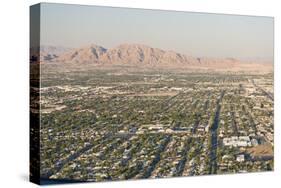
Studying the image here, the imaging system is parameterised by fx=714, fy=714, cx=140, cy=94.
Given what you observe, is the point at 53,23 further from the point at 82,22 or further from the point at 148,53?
the point at 148,53

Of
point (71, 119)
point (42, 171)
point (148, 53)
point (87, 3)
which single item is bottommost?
point (42, 171)

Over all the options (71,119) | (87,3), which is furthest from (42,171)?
(87,3)

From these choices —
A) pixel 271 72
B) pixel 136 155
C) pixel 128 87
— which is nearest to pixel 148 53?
pixel 128 87

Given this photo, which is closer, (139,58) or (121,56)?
(121,56)

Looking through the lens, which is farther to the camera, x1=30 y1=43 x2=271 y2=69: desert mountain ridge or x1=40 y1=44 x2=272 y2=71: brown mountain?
x1=40 y1=44 x2=272 y2=71: brown mountain

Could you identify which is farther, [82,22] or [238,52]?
[238,52]

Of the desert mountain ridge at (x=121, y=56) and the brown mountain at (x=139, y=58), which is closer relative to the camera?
the desert mountain ridge at (x=121, y=56)

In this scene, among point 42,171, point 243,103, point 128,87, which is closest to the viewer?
point 42,171

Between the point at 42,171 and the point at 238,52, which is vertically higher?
the point at 238,52

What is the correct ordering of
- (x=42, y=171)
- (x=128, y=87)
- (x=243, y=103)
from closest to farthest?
(x=42, y=171) → (x=128, y=87) → (x=243, y=103)
